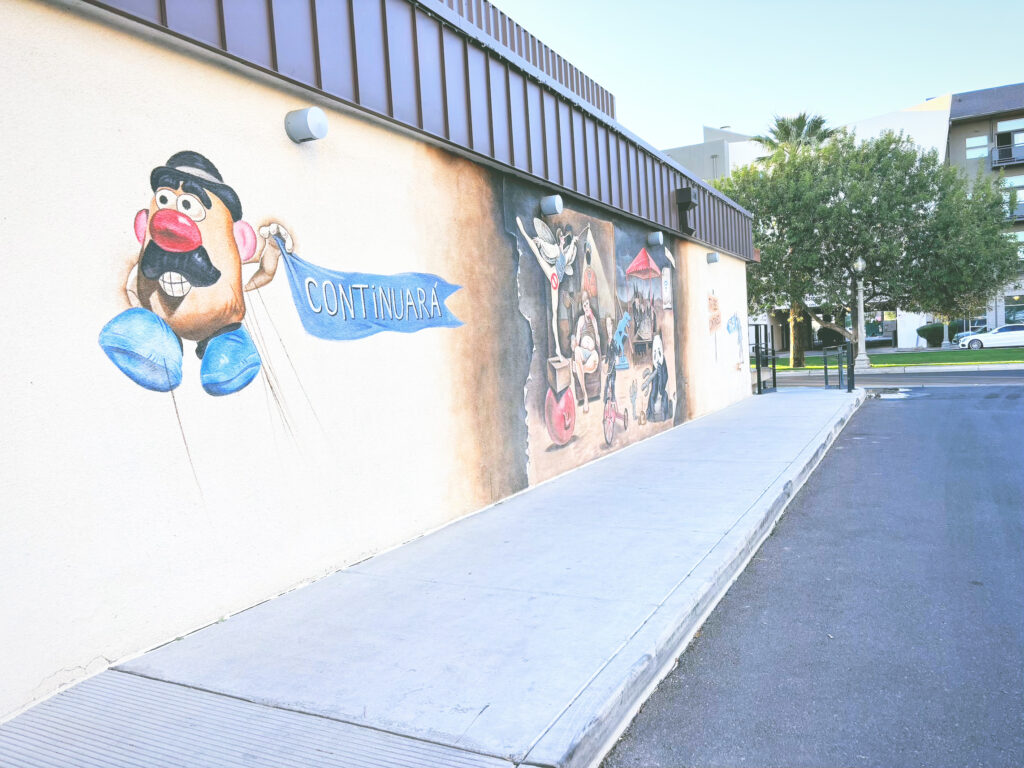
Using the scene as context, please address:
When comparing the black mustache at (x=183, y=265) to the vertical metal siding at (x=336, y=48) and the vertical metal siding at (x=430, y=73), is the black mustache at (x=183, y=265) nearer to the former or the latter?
the vertical metal siding at (x=336, y=48)

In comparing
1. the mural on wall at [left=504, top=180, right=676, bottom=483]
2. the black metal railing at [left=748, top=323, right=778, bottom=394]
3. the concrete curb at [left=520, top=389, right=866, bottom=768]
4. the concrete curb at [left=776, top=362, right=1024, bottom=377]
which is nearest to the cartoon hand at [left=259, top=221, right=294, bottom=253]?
the mural on wall at [left=504, top=180, right=676, bottom=483]

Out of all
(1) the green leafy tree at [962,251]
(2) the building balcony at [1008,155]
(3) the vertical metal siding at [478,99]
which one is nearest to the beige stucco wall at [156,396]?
(3) the vertical metal siding at [478,99]

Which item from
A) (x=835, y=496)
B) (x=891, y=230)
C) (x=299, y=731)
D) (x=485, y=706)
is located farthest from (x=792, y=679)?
(x=891, y=230)

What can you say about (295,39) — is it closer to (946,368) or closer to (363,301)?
(363,301)

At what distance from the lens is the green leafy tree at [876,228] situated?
26172 millimetres

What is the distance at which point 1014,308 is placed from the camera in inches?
1815

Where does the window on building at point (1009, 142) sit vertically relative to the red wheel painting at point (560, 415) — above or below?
above

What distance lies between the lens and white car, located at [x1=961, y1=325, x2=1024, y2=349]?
3841 centimetres

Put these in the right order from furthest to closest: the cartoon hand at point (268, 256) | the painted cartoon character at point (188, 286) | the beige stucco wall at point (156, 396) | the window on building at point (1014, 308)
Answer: the window on building at point (1014, 308)
the cartoon hand at point (268, 256)
the painted cartoon character at point (188, 286)
the beige stucco wall at point (156, 396)

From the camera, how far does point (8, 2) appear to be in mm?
3363

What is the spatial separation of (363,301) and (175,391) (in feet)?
5.66

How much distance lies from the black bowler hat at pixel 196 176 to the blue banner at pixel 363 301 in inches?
14.6

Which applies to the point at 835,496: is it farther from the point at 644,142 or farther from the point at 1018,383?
the point at 1018,383

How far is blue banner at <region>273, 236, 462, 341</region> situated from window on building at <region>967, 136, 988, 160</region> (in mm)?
52211
